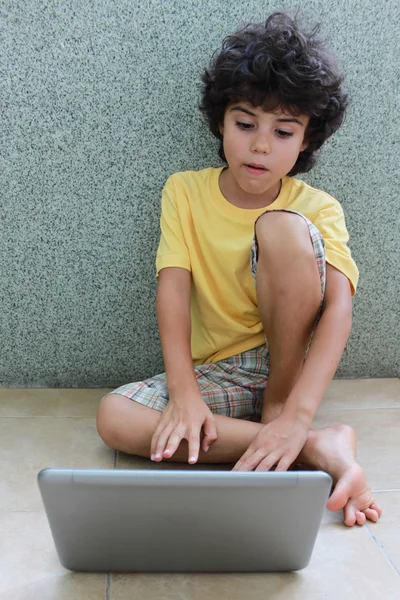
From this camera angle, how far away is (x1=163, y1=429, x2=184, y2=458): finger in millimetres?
805

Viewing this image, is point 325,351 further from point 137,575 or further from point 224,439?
point 137,575

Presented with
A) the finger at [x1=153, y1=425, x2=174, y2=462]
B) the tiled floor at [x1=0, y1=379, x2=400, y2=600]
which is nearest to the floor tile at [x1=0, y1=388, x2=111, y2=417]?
the tiled floor at [x1=0, y1=379, x2=400, y2=600]

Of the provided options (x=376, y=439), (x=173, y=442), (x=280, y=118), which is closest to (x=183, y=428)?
(x=173, y=442)

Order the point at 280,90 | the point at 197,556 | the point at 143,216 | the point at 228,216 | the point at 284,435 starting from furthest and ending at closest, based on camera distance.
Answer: the point at 143,216 → the point at 228,216 → the point at 280,90 → the point at 284,435 → the point at 197,556

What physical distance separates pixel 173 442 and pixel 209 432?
0.21 feet

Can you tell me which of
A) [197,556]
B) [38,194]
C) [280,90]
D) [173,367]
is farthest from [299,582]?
[38,194]

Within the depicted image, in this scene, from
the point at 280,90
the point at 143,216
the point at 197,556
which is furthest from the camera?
the point at 143,216

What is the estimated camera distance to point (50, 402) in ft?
3.73

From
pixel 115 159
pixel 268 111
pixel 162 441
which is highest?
pixel 268 111

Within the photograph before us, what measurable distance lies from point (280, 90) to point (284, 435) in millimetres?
491

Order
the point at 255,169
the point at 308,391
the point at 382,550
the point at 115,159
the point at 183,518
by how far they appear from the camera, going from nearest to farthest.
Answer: the point at 183,518 → the point at 382,550 → the point at 308,391 → the point at 255,169 → the point at 115,159

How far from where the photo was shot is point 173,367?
92 centimetres

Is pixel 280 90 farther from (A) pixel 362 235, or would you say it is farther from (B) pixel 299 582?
(B) pixel 299 582

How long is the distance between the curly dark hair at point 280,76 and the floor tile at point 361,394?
1.57 feet
